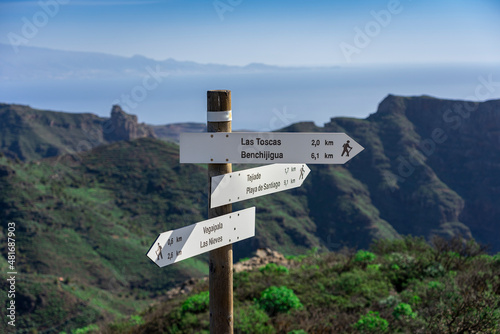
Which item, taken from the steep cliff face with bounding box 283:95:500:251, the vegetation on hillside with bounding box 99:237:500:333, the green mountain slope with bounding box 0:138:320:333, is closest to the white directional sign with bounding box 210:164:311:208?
the vegetation on hillside with bounding box 99:237:500:333

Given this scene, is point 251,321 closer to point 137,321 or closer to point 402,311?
point 402,311

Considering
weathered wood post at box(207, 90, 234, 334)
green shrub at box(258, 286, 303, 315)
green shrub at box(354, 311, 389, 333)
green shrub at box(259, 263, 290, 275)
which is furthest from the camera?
green shrub at box(259, 263, 290, 275)

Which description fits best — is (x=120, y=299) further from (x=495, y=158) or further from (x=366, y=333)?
(x=495, y=158)

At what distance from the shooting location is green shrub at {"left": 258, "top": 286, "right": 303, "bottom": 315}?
8391mm

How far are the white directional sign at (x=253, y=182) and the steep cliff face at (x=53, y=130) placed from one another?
90914 mm

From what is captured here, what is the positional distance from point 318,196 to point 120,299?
4232cm

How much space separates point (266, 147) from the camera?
14.4ft

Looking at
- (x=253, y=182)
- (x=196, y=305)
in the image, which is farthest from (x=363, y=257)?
(x=253, y=182)

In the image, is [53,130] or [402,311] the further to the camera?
[53,130]

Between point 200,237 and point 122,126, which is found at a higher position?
point 122,126

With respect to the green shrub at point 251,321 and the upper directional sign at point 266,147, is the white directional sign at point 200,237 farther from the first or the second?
the green shrub at point 251,321

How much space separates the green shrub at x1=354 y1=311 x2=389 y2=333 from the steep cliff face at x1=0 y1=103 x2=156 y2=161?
8926 cm

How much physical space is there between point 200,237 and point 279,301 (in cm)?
459

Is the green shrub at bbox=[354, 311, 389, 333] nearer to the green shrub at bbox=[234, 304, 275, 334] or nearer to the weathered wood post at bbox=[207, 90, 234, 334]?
the green shrub at bbox=[234, 304, 275, 334]
